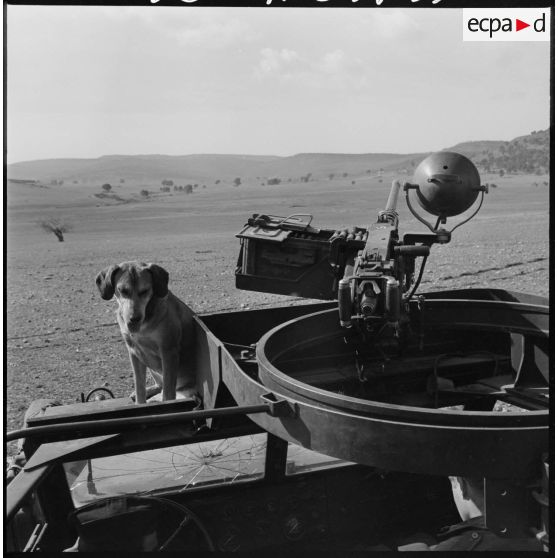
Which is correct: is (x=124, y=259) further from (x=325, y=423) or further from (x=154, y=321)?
(x=325, y=423)

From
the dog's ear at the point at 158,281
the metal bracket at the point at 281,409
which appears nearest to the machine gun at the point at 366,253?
the metal bracket at the point at 281,409

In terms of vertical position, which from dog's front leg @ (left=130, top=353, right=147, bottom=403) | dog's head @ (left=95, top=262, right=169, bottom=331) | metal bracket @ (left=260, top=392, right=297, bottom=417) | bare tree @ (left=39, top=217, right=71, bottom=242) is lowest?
dog's front leg @ (left=130, top=353, right=147, bottom=403)

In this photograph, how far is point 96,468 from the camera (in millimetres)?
4926

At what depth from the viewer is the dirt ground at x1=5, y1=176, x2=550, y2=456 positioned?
9352 millimetres

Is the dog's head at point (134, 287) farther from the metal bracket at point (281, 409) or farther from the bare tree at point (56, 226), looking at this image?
the bare tree at point (56, 226)

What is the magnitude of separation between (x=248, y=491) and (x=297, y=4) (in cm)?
290

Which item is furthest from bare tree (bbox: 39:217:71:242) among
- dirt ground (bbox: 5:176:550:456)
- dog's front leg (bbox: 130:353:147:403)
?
dog's front leg (bbox: 130:353:147:403)

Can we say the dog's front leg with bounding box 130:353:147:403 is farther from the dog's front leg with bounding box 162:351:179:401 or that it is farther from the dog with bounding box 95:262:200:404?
the dog's front leg with bounding box 162:351:179:401

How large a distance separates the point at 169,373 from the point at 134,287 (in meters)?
0.62

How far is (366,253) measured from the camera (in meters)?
3.72

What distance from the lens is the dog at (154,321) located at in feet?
15.3

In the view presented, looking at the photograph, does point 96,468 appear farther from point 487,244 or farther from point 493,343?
point 487,244

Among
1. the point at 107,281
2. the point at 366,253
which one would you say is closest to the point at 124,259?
the point at 107,281

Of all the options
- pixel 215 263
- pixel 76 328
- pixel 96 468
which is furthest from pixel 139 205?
pixel 96 468
